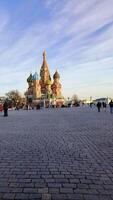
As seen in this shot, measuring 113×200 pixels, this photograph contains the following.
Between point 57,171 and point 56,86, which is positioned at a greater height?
point 56,86

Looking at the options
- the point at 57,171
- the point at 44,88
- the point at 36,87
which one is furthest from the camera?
the point at 44,88

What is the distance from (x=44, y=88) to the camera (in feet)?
501

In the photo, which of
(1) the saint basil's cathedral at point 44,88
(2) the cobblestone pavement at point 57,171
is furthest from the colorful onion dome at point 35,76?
(2) the cobblestone pavement at point 57,171

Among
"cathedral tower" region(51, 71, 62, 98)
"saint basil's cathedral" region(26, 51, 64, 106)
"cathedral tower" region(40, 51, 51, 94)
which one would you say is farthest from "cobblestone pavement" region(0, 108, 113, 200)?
"cathedral tower" region(51, 71, 62, 98)

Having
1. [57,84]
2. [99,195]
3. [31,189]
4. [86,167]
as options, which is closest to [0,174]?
[31,189]

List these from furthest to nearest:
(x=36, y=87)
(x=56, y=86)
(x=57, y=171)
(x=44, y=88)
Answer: (x=56, y=86) → (x=44, y=88) → (x=36, y=87) → (x=57, y=171)

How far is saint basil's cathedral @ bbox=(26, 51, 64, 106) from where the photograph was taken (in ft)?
471

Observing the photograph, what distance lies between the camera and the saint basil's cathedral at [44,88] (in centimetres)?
14350

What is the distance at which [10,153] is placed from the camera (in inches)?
347

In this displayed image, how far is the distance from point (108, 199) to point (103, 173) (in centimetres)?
163

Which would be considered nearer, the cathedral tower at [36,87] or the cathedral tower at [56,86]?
the cathedral tower at [36,87]

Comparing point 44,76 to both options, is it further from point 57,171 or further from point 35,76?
point 57,171

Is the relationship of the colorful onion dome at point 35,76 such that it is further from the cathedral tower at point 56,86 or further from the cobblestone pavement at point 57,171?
the cobblestone pavement at point 57,171

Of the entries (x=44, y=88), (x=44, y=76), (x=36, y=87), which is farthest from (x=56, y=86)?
(x=36, y=87)
